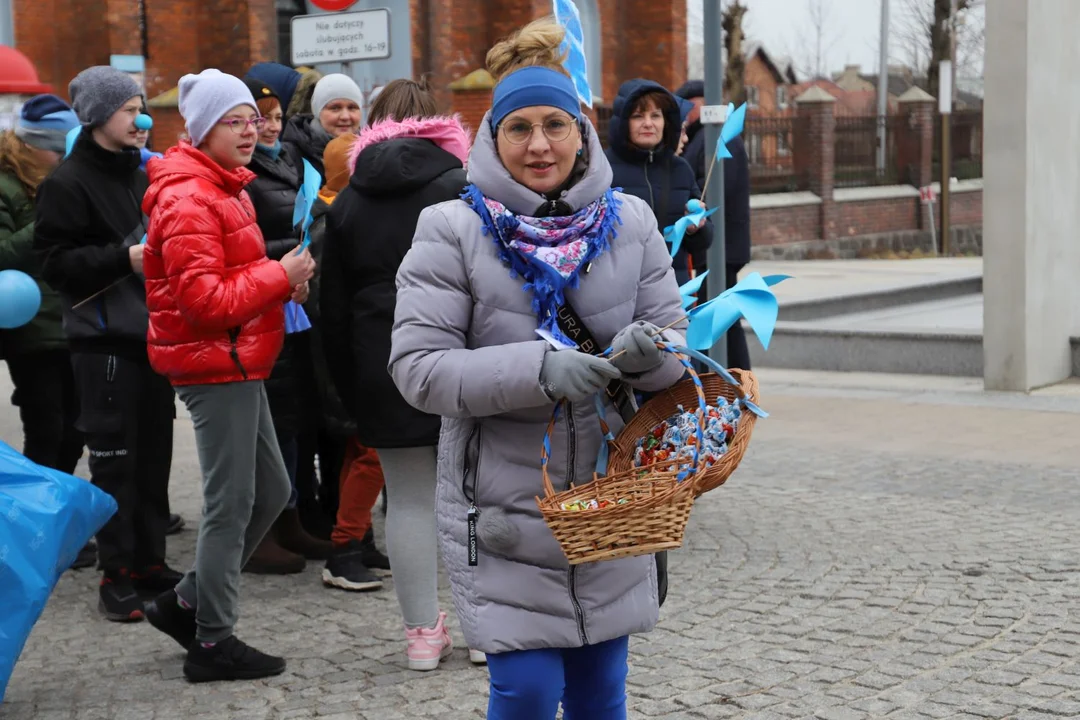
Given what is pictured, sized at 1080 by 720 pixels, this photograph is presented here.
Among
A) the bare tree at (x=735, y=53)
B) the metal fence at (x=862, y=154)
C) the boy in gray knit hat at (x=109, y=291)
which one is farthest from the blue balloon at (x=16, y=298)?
the bare tree at (x=735, y=53)

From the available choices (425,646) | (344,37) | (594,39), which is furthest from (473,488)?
(594,39)

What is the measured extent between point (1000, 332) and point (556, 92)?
788cm

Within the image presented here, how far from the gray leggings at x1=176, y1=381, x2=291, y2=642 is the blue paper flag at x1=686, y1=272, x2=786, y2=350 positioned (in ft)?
6.81

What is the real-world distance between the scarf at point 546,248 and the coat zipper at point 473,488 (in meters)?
0.28

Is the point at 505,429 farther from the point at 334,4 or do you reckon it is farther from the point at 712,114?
the point at 334,4

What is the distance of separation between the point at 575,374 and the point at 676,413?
334mm

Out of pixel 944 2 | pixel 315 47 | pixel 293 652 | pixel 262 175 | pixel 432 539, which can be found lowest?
pixel 293 652

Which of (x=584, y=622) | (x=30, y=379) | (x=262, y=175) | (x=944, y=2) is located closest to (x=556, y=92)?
(x=584, y=622)

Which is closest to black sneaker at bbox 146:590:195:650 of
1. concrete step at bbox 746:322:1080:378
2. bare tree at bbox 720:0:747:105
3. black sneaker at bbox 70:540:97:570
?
black sneaker at bbox 70:540:97:570

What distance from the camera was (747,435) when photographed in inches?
115

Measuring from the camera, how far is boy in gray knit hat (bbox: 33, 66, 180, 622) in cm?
532

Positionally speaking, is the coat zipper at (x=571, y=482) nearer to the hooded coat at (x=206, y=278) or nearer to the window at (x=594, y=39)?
the hooded coat at (x=206, y=278)

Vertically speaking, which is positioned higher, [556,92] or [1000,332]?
[556,92]

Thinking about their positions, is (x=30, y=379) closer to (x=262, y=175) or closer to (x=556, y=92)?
(x=262, y=175)
